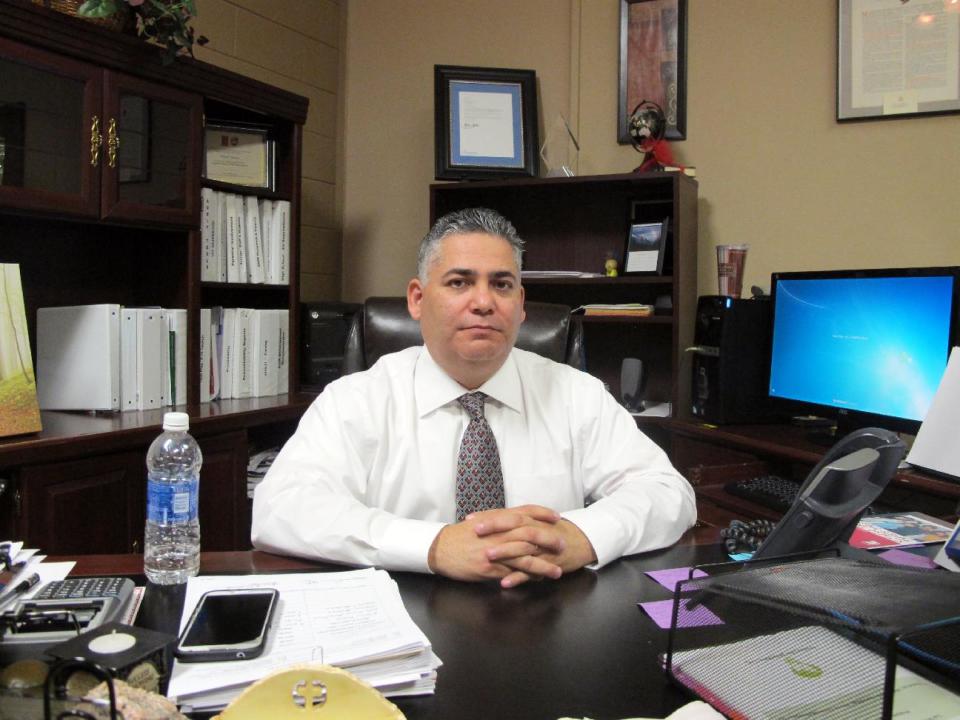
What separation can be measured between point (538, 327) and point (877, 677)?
1409mm

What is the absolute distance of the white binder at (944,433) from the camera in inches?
52.4

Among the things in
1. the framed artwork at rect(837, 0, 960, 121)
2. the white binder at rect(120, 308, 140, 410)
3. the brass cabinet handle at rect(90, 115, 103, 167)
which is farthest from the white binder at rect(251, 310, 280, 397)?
the framed artwork at rect(837, 0, 960, 121)

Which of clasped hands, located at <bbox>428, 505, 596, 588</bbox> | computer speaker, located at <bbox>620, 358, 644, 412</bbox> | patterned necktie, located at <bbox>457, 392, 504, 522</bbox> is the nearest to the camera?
clasped hands, located at <bbox>428, 505, 596, 588</bbox>

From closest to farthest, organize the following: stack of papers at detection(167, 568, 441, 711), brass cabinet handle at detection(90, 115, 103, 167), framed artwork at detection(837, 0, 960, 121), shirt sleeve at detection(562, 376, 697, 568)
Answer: stack of papers at detection(167, 568, 441, 711), shirt sleeve at detection(562, 376, 697, 568), brass cabinet handle at detection(90, 115, 103, 167), framed artwork at detection(837, 0, 960, 121)

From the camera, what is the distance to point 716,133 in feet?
9.64

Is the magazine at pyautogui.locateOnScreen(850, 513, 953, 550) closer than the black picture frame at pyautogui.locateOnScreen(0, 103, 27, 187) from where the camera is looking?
Yes

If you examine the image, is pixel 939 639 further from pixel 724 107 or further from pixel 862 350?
pixel 724 107

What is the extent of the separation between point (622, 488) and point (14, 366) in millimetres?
1426

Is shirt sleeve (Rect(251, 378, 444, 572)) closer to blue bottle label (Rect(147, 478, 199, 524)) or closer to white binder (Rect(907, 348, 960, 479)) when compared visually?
blue bottle label (Rect(147, 478, 199, 524))

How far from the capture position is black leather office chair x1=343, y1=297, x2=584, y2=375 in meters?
1.97

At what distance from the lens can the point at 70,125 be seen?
6.73ft

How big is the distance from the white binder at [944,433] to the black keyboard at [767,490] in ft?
1.85

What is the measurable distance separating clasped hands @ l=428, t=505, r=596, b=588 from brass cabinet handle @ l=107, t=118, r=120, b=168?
1.54 m

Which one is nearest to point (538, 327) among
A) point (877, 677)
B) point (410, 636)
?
point (410, 636)
